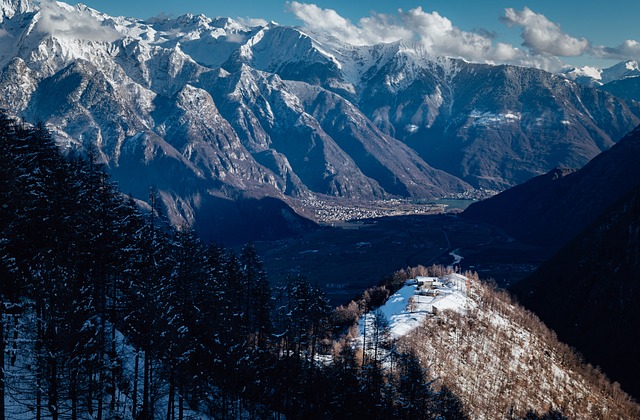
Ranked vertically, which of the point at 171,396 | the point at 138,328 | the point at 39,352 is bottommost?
the point at 171,396

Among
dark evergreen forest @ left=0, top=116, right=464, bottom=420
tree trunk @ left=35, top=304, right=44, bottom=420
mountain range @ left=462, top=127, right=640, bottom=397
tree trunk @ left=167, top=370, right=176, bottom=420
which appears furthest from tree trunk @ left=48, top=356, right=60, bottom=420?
mountain range @ left=462, top=127, right=640, bottom=397

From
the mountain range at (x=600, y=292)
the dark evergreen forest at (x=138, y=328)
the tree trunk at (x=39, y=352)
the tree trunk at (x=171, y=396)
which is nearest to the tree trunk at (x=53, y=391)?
the dark evergreen forest at (x=138, y=328)

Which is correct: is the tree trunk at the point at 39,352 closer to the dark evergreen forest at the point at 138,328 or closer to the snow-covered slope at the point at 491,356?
the dark evergreen forest at the point at 138,328

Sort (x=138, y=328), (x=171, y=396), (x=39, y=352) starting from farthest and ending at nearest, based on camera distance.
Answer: (x=138, y=328), (x=171, y=396), (x=39, y=352)

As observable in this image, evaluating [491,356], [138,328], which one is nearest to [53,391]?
[138,328]

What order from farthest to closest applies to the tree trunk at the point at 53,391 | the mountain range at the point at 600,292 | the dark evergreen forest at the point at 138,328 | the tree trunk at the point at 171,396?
the mountain range at the point at 600,292 < the tree trunk at the point at 171,396 < the dark evergreen forest at the point at 138,328 < the tree trunk at the point at 53,391

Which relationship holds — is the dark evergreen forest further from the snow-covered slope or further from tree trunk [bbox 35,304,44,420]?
the snow-covered slope

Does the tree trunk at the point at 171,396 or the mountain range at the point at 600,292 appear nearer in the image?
the tree trunk at the point at 171,396

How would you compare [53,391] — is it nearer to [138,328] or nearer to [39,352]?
[39,352]

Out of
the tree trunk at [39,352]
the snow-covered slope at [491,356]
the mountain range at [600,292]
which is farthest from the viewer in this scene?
the mountain range at [600,292]

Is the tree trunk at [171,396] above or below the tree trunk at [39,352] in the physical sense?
below
